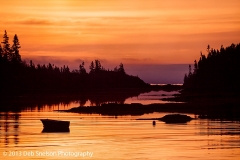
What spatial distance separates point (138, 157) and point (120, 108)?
6351 centimetres

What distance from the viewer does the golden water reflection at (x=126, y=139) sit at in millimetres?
60250

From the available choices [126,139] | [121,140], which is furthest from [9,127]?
[121,140]

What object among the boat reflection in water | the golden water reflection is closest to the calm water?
the golden water reflection

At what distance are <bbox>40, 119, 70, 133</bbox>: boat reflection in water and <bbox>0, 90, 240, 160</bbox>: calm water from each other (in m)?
1.03

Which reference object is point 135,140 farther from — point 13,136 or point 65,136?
point 13,136

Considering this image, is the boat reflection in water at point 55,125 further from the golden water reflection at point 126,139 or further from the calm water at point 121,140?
the golden water reflection at point 126,139

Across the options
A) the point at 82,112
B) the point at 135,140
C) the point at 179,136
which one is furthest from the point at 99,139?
the point at 82,112

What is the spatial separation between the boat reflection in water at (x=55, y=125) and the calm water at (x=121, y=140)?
1.03 m

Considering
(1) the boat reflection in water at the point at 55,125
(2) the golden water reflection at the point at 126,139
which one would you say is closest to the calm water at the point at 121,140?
(2) the golden water reflection at the point at 126,139

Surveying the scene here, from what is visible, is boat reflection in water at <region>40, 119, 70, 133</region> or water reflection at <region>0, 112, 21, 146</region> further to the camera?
boat reflection in water at <region>40, 119, 70, 133</region>

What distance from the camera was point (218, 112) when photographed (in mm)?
113250

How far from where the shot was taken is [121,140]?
234ft

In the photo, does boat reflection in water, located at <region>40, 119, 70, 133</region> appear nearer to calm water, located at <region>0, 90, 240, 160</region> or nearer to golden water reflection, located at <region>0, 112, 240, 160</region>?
calm water, located at <region>0, 90, 240, 160</region>

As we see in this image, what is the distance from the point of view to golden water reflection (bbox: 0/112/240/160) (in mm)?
60250
